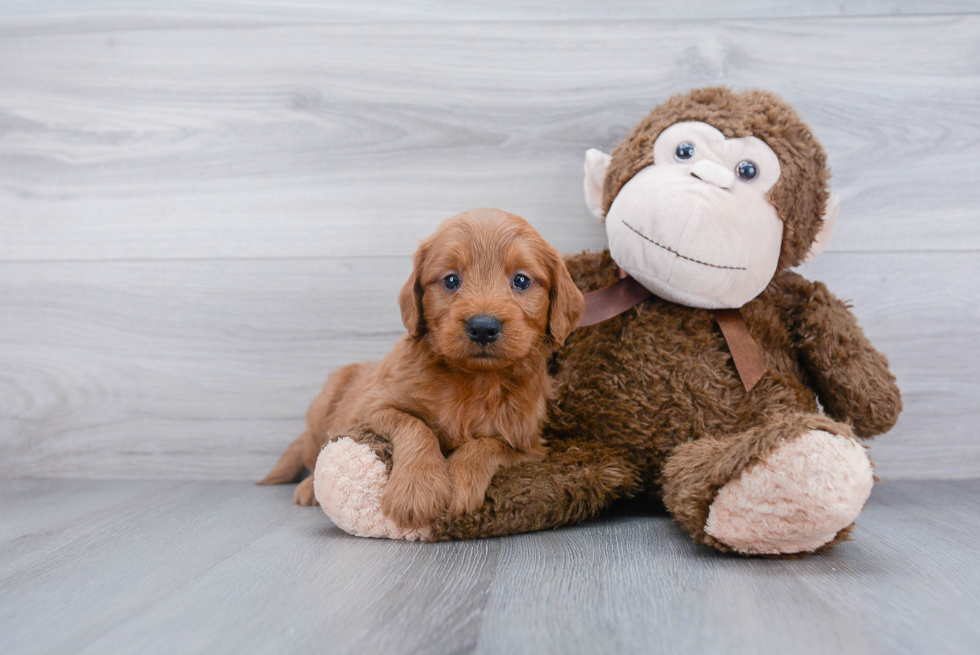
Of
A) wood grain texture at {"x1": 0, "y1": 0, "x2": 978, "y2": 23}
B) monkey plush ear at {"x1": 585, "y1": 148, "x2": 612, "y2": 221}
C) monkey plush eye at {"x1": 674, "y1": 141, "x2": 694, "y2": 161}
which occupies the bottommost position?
monkey plush ear at {"x1": 585, "y1": 148, "x2": 612, "y2": 221}

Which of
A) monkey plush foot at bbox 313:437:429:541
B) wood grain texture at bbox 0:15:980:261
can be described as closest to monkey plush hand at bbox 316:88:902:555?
monkey plush foot at bbox 313:437:429:541

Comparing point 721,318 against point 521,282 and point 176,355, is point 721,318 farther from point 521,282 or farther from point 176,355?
point 176,355

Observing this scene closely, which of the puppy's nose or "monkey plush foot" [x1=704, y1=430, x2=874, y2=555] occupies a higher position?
the puppy's nose

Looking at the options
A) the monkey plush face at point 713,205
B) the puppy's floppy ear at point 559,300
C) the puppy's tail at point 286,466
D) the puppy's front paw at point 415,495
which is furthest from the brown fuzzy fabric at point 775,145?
the puppy's tail at point 286,466

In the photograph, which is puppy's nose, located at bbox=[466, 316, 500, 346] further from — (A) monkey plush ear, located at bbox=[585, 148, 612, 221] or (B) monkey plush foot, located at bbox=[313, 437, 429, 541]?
(A) monkey plush ear, located at bbox=[585, 148, 612, 221]

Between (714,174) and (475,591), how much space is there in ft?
2.96

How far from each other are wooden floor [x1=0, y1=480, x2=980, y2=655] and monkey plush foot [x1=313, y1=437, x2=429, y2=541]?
3cm

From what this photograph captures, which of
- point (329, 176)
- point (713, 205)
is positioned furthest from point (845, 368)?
point (329, 176)

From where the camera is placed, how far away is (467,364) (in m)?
1.17

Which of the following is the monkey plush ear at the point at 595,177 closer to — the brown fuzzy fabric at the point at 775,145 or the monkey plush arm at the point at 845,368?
the brown fuzzy fabric at the point at 775,145

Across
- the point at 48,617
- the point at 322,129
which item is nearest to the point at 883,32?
the point at 322,129

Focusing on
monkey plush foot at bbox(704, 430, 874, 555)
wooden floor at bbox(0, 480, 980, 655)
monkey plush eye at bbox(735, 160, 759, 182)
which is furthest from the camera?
monkey plush eye at bbox(735, 160, 759, 182)

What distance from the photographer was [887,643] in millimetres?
773

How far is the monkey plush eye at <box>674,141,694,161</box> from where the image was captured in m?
1.36
